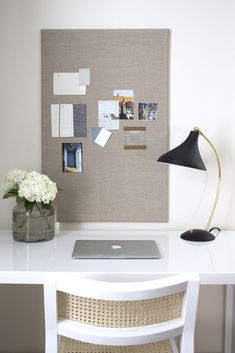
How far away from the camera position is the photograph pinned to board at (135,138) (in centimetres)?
230

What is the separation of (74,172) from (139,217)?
1.37 feet

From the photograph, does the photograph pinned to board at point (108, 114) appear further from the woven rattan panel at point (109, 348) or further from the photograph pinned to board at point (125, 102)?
the woven rattan panel at point (109, 348)

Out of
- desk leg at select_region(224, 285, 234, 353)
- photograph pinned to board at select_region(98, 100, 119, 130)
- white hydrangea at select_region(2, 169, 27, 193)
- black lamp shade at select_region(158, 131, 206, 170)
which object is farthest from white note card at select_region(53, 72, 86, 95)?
desk leg at select_region(224, 285, 234, 353)

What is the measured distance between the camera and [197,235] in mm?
2158

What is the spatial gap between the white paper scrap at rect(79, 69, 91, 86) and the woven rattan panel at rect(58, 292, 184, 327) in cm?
121

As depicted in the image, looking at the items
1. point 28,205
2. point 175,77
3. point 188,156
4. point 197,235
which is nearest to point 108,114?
point 175,77

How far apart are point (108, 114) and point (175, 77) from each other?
0.40m

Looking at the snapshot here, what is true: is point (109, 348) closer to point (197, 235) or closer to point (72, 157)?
point (197, 235)

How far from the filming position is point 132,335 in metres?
1.41

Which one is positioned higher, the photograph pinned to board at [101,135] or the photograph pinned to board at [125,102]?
the photograph pinned to board at [125,102]

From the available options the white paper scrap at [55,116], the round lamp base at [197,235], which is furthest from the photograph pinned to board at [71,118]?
the round lamp base at [197,235]

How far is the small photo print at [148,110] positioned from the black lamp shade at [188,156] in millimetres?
292

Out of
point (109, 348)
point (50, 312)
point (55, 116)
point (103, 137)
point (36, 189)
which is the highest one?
point (55, 116)

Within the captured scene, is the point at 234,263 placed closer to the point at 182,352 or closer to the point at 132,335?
the point at 182,352
